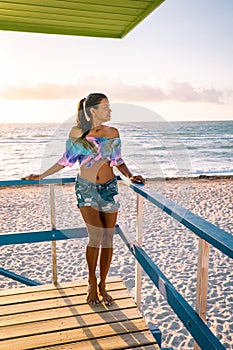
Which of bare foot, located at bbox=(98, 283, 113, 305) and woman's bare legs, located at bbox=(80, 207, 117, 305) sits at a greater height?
woman's bare legs, located at bbox=(80, 207, 117, 305)

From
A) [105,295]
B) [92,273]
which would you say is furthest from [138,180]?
[105,295]

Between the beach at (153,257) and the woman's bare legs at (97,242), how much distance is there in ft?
0.57

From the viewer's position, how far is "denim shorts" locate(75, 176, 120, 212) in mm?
1736

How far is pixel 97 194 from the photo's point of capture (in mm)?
1741

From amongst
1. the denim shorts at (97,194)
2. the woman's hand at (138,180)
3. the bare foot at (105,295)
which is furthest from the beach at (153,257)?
the bare foot at (105,295)

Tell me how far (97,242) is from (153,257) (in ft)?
8.50

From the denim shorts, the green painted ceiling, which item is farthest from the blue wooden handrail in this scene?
the green painted ceiling

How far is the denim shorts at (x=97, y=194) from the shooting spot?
174cm

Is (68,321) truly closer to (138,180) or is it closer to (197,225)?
(138,180)

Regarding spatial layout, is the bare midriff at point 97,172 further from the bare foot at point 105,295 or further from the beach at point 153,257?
the bare foot at point 105,295

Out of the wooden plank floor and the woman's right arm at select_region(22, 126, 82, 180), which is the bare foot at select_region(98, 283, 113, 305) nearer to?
the wooden plank floor

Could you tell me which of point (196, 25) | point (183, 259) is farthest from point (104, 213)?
point (196, 25)

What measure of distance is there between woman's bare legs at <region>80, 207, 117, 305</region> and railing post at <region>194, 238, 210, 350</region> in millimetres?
757

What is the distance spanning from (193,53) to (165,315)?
28.8 m
